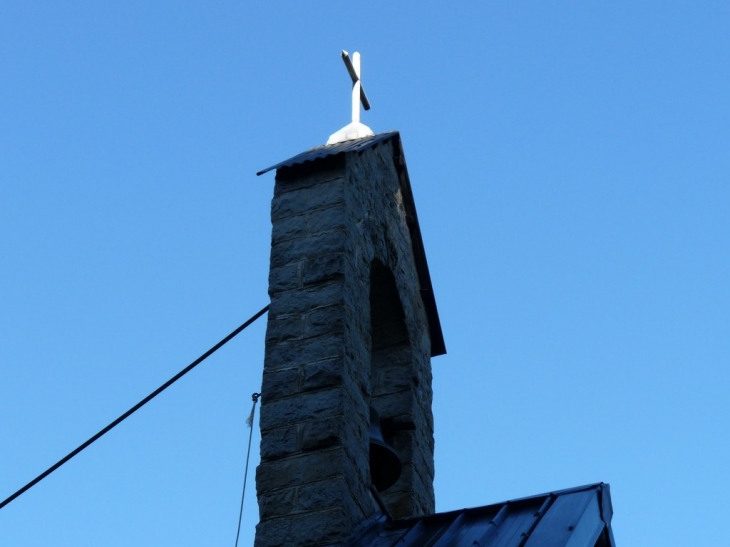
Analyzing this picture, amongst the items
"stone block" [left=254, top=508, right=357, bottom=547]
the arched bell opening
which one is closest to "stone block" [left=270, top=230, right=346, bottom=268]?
the arched bell opening

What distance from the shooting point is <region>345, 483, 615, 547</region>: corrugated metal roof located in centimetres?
580

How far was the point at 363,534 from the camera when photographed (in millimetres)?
6086

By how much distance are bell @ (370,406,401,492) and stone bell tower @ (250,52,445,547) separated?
5cm

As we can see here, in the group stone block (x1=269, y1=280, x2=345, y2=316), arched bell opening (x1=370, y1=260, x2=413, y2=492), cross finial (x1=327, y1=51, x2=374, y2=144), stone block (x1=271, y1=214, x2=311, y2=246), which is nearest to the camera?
stone block (x1=269, y1=280, x2=345, y2=316)

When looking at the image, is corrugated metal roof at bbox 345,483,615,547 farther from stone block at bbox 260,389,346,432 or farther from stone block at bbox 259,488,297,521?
stone block at bbox 260,389,346,432

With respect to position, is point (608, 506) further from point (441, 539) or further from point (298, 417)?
point (298, 417)

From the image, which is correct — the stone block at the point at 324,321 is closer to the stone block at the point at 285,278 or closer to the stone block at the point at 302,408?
the stone block at the point at 285,278

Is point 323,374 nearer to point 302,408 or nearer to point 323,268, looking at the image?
point 302,408

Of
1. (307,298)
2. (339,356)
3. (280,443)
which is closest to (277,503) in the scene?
(280,443)

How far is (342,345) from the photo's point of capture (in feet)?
21.4

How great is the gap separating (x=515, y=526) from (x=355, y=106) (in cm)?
375

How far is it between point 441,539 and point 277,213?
7.07 ft

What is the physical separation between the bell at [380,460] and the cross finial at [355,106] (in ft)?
6.49

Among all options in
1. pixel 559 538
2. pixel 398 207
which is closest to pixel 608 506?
pixel 559 538
